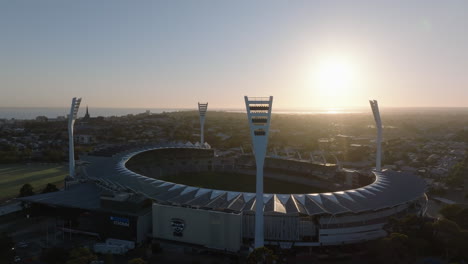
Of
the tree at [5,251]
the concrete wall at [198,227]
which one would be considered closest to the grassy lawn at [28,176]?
the tree at [5,251]

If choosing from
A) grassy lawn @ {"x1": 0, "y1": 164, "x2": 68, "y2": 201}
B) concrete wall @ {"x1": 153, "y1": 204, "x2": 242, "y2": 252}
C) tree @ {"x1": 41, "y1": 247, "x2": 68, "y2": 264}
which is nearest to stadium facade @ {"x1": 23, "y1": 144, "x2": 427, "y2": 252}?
concrete wall @ {"x1": 153, "y1": 204, "x2": 242, "y2": 252}

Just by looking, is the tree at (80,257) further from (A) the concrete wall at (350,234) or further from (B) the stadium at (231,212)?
(A) the concrete wall at (350,234)

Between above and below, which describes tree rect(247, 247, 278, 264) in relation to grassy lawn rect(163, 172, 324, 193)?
above

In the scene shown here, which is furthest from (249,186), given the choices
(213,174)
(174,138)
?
(174,138)

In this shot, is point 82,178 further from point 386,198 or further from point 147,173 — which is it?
point 386,198

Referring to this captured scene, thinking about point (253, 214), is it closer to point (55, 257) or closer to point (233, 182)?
point (55, 257)

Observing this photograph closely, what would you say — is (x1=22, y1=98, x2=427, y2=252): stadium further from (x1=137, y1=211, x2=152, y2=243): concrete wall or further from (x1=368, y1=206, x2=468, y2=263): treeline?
(x1=368, y1=206, x2=468, y2=263): treeline
